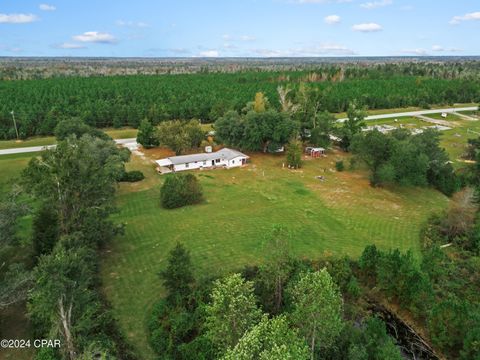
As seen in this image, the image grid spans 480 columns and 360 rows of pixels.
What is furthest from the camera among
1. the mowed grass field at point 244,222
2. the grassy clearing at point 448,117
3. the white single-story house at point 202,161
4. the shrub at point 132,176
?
the grassy clearing at point 448,117

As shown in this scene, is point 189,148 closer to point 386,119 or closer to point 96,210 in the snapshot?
point 96,210

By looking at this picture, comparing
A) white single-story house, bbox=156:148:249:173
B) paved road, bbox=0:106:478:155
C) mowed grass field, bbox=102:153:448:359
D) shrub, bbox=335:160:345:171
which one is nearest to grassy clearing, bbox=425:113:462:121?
paved road, bbox=0:106:478:155

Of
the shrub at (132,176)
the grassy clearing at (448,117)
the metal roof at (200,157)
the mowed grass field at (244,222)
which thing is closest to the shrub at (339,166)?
the mowed grass field at (244,222)

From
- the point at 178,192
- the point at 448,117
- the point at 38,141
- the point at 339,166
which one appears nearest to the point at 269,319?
the point at 178,192

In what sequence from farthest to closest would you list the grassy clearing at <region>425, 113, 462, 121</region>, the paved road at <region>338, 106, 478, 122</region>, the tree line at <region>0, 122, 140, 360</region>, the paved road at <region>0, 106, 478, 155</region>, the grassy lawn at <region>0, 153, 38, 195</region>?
the grassy clearing at <region>425, 113, 462, 121</region>, the paved road at <region>338, 106, 478, 122</region>, the paved road at <region>0, 106, 478, 155</region>, the grassy lawn at <region>0, 153, 38, 195</region>, the tree line at <region>0, 122, 140, 360</region>

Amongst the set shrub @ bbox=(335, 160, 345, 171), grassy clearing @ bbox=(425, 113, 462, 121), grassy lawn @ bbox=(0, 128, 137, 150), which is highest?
grassy clearing @ bbox=(425, 113, 462, 121)

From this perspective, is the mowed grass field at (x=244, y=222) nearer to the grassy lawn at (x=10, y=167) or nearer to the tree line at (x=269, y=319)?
the tree line at (x=269, y=319)

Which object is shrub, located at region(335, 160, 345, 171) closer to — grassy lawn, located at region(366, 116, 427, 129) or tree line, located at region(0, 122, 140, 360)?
grassy lawn, located at region(366, 116, 427, 129)

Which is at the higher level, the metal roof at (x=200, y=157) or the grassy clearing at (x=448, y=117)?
the grassy clearing at (x=448, y=117)
